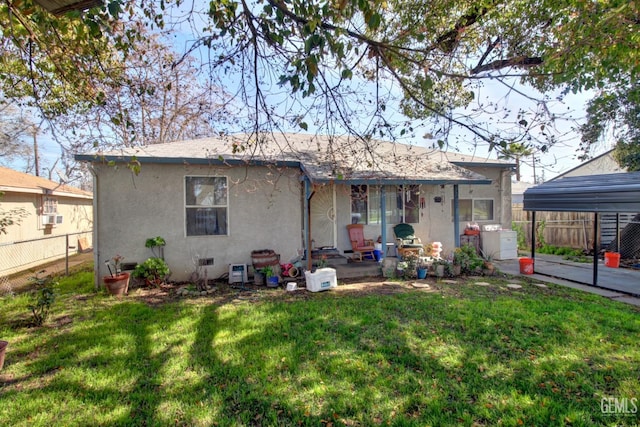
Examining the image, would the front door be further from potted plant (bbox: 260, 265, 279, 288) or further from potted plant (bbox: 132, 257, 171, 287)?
potted plant (bbox: 132, 257, 171, 287)

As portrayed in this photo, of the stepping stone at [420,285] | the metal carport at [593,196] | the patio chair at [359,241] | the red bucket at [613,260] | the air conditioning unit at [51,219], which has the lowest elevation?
the stepping stone at [420,285]

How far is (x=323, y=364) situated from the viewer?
3.42 metres

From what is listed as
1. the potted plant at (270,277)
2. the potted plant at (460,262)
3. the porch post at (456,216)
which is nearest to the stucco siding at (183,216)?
the potted plant at (270,277)

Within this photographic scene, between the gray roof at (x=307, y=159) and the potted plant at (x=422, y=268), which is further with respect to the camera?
the potted plant at (x=422, y=268)

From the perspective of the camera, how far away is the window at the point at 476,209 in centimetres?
1030

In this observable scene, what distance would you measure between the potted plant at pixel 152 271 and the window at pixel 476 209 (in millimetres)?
8870

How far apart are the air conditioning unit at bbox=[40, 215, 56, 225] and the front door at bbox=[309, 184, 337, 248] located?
10819 millimetres

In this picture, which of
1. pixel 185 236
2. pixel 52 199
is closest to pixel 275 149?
pixel 185 236

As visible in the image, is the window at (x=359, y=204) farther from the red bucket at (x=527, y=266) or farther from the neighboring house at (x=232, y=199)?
the red bucket at (x=527, y=266)

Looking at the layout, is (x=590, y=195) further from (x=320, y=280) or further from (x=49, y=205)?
(x=49, y=205)

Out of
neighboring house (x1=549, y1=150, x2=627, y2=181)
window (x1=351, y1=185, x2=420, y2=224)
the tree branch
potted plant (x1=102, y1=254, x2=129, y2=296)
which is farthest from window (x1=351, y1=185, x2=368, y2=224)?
neighboring house (x1=549, y1=150, x2=627, y2=181)

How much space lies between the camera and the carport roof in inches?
236

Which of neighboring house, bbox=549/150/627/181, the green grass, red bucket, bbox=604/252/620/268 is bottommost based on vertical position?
the green grass

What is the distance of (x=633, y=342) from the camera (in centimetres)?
393
